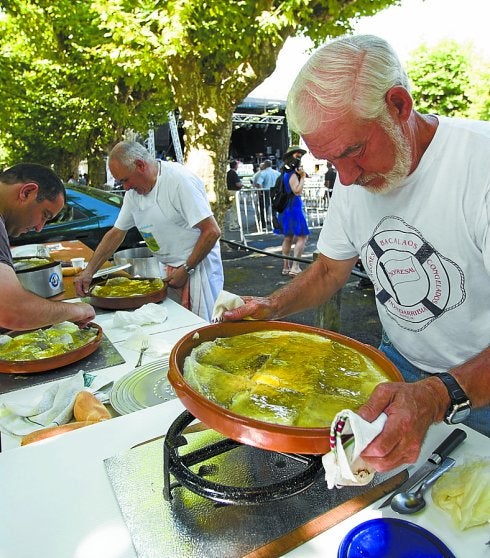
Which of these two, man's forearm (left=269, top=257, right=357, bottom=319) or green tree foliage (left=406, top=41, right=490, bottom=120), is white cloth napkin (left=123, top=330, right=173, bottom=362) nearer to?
man's forearm (left=269, top=257, right=357, bottom=319)

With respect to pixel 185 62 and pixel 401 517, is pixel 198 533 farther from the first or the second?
pixel 185 62

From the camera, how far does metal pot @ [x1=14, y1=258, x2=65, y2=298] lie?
255cm

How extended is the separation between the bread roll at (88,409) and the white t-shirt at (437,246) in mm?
1086

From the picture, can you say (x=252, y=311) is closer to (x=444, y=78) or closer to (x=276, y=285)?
(x=276, y=285)

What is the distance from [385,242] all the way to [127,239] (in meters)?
5.00

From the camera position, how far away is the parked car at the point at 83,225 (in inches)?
223

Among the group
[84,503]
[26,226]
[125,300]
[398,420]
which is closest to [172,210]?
[125,300]

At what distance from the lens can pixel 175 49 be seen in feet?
20.7

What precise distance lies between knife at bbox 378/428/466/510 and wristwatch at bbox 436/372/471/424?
0.19 meters

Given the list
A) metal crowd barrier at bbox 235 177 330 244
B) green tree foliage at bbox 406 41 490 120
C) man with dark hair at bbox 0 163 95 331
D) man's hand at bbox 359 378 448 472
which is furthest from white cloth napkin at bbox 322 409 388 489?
green tree foliage at bbox 406 41 490 120

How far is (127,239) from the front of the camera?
20.0 feet

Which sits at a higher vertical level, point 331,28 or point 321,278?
point 331,28

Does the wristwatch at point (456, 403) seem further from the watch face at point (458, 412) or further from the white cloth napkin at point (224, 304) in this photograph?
the white cloth napkin at point (224, 304)

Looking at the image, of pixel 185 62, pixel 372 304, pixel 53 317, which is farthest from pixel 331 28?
pixel 53 317
